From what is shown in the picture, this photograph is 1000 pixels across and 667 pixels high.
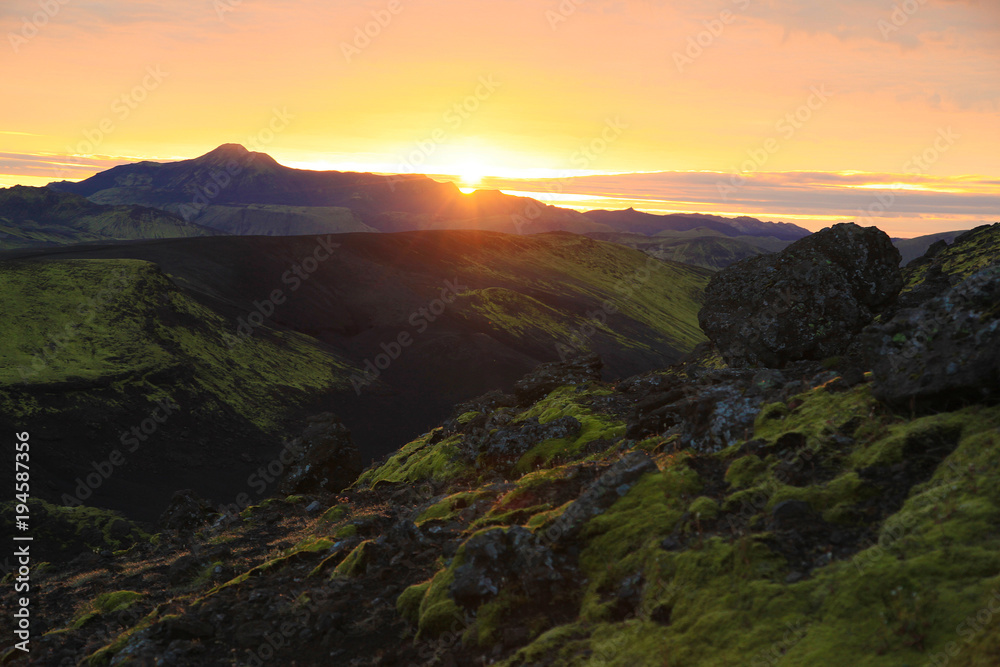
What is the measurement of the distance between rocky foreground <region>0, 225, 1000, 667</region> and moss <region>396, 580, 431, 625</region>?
0.08 meters

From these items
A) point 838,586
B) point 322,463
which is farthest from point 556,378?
point 838,586

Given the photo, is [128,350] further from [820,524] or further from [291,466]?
[820,524]

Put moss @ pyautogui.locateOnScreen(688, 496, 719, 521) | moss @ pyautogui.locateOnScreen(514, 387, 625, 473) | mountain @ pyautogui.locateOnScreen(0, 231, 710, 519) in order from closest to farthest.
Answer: moss @ pyautogui.locateOnScreen(688, 496, 719, 521)
moss @ pyautogui.locateOnScreen(514, 387, 625, 473)
mountain @ pyautogui.locateOnScreen(0, 231, 710, 519)

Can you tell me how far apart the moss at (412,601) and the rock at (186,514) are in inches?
935

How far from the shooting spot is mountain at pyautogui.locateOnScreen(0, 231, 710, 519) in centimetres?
6250

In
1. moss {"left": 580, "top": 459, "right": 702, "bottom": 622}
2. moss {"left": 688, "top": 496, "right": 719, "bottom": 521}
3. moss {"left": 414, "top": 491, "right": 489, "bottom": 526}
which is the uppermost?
moss {"left": 688, "top": 496, "right": 719, "bottom": 521}

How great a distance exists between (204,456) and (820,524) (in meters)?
64.7

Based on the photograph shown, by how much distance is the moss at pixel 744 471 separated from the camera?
14.5m

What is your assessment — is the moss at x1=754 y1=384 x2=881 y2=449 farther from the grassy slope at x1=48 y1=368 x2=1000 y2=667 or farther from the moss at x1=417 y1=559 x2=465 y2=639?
the moss at x1=417 y1=559 x2=465 y2=639

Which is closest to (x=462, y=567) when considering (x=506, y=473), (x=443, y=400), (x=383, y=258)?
(x=506, y=473)

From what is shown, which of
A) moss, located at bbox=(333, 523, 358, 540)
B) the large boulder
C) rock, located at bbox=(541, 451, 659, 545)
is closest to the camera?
rock, located at bbox=(541, 451, 659, 545)

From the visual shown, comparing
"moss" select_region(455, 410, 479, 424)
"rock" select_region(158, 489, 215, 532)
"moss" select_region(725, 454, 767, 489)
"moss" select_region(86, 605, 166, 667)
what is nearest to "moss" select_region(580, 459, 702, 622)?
"moss" select_region(725, 454, 767, 489)

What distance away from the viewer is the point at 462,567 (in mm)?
14594

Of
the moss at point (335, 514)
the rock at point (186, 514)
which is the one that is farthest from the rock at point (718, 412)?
the rock at point (186, 514)
